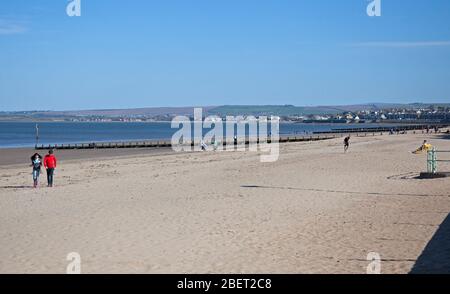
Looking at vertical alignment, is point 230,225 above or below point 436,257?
below

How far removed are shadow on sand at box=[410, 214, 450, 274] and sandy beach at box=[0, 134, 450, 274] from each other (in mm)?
15

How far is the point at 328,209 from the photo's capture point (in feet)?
45.2

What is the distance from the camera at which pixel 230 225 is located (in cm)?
1176

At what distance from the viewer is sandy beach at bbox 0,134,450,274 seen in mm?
8531

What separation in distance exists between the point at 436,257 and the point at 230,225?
4.42 m

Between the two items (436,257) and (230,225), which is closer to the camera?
(436,257)

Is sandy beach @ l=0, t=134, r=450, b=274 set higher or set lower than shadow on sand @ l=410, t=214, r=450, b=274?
lower

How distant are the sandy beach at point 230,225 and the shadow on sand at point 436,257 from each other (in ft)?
0.05

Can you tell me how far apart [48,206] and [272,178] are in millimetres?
9323
